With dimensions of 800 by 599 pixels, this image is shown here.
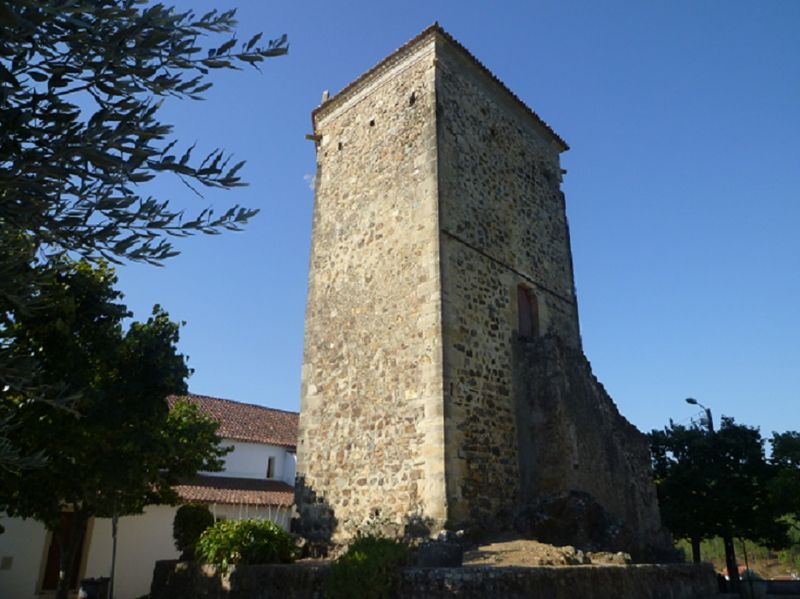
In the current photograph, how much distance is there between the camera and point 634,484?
14023 mm

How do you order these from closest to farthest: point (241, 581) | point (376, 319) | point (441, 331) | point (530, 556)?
point (530, 556), point (241, 581), point (441, 331), point (376, 319)

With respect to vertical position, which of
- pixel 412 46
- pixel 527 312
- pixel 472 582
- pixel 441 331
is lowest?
pixel 472 582

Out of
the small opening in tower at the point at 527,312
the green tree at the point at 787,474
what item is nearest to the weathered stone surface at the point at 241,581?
the small opening in tower at the point at 527,312

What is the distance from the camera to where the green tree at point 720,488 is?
20281 millimetres

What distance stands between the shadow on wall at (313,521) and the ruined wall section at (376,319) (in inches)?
1.2

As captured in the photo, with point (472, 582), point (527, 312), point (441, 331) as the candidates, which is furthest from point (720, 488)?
point (472, 582)

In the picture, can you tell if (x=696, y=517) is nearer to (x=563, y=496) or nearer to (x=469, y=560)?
(x=563, y=496)

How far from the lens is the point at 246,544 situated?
969 centimetres

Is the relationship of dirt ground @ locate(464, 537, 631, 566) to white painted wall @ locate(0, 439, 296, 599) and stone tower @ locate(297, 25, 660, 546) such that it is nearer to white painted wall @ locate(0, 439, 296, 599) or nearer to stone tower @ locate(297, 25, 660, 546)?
stone tower @ locate(297, 25, 660, 546)

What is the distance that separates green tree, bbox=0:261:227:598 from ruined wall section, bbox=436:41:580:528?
574 cm

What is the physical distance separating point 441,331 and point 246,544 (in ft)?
15.9

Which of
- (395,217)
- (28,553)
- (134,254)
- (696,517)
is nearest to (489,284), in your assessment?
(395,217)

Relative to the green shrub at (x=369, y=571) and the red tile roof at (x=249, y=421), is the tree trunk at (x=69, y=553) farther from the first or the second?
the red tile roof at (x=249, y=421)

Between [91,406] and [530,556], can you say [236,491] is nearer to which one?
[91,406]
